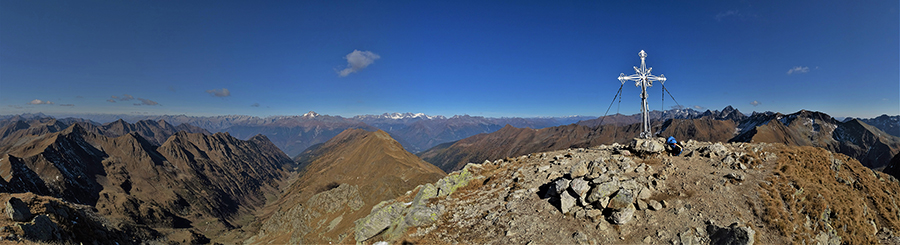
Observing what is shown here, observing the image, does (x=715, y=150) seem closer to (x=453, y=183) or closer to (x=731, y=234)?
(x=731, y=234)

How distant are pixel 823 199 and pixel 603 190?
12153mm

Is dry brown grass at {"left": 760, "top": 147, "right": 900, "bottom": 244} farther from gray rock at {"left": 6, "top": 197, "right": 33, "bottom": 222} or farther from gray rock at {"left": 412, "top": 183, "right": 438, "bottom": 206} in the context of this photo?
gray rock at {"left": 6, "top": 197, "right": 33, "bottom": 222}

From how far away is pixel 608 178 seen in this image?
61.1 feet

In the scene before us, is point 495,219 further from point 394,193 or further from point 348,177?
point 348,177

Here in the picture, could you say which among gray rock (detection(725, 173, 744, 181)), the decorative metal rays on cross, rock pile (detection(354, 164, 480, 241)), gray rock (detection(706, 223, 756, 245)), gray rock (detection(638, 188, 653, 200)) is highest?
Answer: the decorative metal rays on cross

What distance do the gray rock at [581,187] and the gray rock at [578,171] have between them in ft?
8.09

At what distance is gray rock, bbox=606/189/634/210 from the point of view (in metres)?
17.0

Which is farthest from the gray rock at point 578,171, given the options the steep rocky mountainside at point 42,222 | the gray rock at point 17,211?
the gray rock at point 17,211

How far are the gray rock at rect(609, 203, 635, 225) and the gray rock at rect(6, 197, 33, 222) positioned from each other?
172ft

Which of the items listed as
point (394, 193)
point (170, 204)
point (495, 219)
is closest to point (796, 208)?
point (495, 219)

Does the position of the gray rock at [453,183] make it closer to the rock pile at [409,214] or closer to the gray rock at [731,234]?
the rock pile at [409,214]

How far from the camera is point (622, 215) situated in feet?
53.1

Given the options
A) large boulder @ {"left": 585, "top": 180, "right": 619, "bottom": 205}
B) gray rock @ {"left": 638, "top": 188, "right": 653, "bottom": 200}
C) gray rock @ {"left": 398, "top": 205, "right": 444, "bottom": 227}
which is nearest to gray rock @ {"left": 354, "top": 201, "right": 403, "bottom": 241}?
gray rock @ {"left": 398, "top": 205, "right": 444, "bottom": 227}

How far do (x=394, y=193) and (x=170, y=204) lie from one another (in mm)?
134896
